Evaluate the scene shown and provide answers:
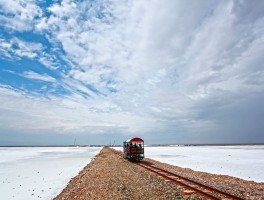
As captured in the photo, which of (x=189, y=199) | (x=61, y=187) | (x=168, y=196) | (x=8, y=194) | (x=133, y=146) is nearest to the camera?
(x=189, y=199)

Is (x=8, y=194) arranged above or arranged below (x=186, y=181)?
below

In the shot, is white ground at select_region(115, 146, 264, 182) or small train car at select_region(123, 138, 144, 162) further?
small train car at select_region(123, 138, 144, 162)

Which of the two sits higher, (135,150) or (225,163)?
(135,150)

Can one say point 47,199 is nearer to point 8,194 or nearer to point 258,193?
point 8,194

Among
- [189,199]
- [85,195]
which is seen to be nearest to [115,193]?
[85,195]

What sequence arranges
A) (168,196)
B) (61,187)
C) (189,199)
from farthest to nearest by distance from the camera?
1. (61,187)
2. (168,196)
3. (189,199)

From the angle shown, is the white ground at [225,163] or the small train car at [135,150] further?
the small train car at [135,150]

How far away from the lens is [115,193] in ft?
39.8

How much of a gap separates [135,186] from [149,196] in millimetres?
2737

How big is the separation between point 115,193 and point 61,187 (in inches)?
268

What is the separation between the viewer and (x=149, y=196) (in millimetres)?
11492

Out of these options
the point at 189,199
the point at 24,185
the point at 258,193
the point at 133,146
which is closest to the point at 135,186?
the point at 189,199

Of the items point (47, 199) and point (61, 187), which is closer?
point (47, 199)

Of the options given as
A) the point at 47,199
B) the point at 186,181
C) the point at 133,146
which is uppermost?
the point at 133,146
